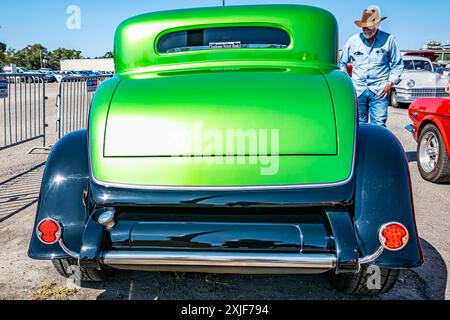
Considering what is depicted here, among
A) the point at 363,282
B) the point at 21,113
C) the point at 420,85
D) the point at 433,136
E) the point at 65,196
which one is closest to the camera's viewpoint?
the point at 65,196

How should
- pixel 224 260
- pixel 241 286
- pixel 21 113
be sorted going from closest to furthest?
1. pixel 224 260
2. pixel 241 286
3. pixel 21 113

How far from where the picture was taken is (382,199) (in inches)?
84.4

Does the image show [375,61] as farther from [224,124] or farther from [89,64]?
[89,64]

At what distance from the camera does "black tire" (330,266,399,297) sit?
2332 mm

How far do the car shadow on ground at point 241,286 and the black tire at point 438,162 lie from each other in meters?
2.48

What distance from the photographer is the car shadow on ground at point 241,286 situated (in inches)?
103

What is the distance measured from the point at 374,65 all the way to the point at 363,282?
326cm

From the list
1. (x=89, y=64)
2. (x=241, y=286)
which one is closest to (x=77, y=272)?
(x=241, y=286)

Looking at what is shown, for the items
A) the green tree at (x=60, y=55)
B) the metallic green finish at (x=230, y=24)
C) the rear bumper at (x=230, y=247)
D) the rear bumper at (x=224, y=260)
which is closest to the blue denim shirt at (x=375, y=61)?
the metallic green finish at (x=230, y=24)

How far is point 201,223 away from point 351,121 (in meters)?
0.96

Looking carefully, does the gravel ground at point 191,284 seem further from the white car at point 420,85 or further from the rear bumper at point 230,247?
the white car at point 420,85

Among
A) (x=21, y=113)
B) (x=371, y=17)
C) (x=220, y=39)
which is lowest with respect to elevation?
(x=21, y=113)

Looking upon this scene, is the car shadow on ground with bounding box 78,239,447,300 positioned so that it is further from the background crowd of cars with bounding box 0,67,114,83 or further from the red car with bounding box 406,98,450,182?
the background crowd of cars with bounding box 0,67,114,83

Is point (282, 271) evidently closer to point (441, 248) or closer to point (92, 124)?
point (92, 124)
